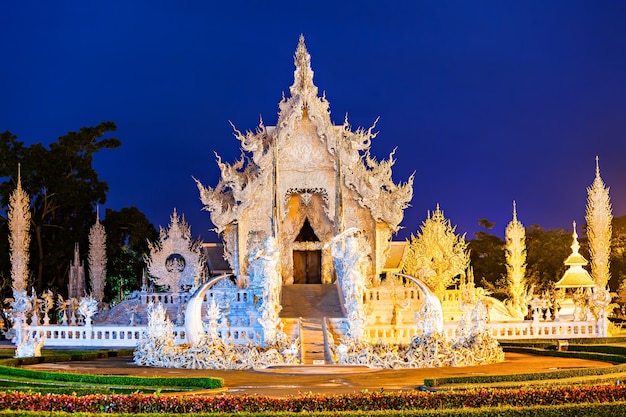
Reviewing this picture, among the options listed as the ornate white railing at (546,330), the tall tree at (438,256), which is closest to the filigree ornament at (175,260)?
the tall tree at (438,256)

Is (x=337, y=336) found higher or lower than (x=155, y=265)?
lower

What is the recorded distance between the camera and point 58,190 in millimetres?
38781

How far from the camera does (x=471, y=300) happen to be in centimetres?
2867

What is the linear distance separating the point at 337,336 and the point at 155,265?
1035 centimetres

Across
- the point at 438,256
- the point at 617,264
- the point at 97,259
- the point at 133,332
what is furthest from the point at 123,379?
the point at 617,264

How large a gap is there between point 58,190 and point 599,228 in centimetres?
2115

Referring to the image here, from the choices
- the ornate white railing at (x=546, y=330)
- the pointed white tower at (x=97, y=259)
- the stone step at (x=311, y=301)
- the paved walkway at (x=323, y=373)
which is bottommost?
the paved walkway at (x=323, y=373)

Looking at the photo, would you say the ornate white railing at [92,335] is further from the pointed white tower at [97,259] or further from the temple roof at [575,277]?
the temple roof at [575,277]

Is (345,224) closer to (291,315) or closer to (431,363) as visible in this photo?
(291,315)

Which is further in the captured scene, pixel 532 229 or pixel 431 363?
pixel 532 229

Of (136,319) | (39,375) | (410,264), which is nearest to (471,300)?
(410,264)

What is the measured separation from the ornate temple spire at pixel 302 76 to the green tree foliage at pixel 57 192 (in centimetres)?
1145

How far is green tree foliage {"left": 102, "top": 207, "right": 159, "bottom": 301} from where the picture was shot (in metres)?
40.8

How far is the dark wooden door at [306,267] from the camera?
34.3 m
